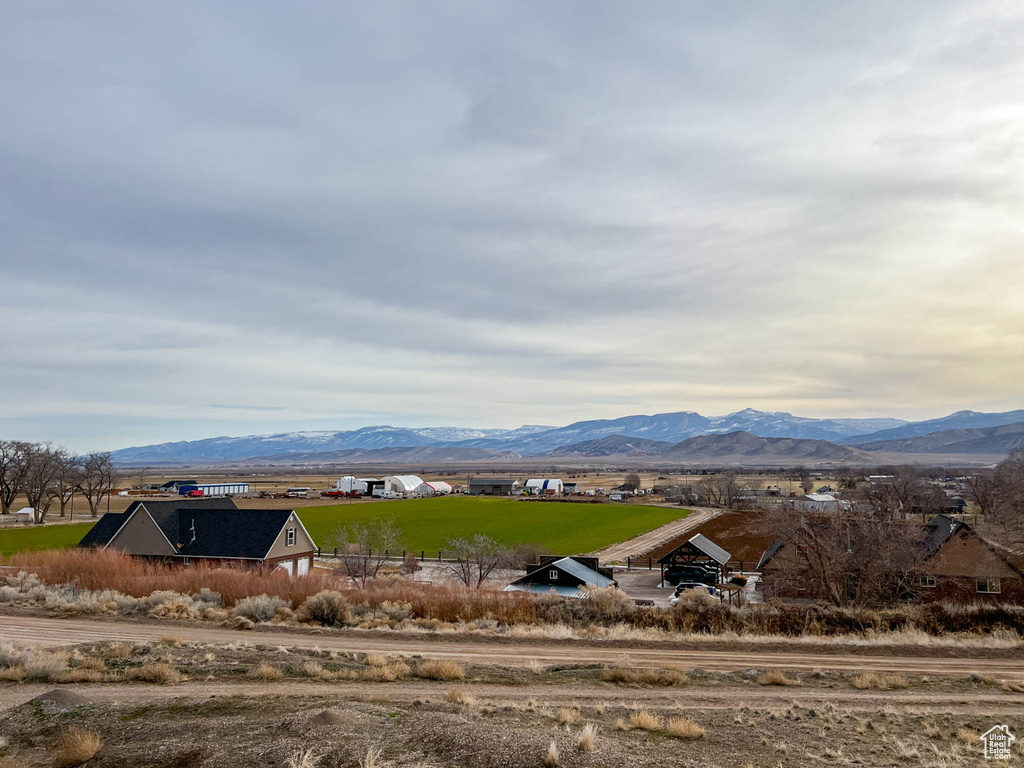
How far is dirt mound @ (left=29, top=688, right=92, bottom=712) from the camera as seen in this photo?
14.2 meters

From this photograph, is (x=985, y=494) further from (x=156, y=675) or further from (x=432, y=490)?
(x=156, y=675)

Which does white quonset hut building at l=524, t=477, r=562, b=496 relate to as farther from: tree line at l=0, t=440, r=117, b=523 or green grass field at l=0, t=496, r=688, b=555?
tree line at l=0, t=440, r=117, b=523

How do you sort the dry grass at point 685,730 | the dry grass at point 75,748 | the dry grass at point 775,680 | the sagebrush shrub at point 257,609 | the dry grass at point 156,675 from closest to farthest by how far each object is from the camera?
1. the dry grass at point 75,748
2. the dry grass at point 685,730
3. the dry grass at point 156,675
4. the dry grass at point 775,680
5. the sagebrush shrub at point 257,609

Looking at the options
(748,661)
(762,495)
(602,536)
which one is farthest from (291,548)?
(762,495)

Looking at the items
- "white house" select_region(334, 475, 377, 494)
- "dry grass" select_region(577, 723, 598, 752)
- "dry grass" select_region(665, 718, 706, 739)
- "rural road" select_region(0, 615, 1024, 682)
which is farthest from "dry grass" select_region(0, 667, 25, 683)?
"white house" select_region(334, 475, 377, 494)

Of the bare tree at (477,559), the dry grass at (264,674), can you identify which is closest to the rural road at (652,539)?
the bare tree at (477,559)

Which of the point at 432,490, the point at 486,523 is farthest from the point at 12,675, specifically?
the point at 432,490

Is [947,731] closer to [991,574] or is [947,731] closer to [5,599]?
[991,574]

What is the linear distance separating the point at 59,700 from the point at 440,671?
9.47m

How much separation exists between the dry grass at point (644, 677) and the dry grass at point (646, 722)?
456cm

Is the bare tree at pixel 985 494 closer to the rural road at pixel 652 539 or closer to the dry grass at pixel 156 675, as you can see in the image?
the rural road at pixel 652 539

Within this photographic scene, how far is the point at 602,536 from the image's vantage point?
261 ft

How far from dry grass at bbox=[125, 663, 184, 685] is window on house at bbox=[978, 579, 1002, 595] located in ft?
158

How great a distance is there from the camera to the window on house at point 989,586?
42.6 m
